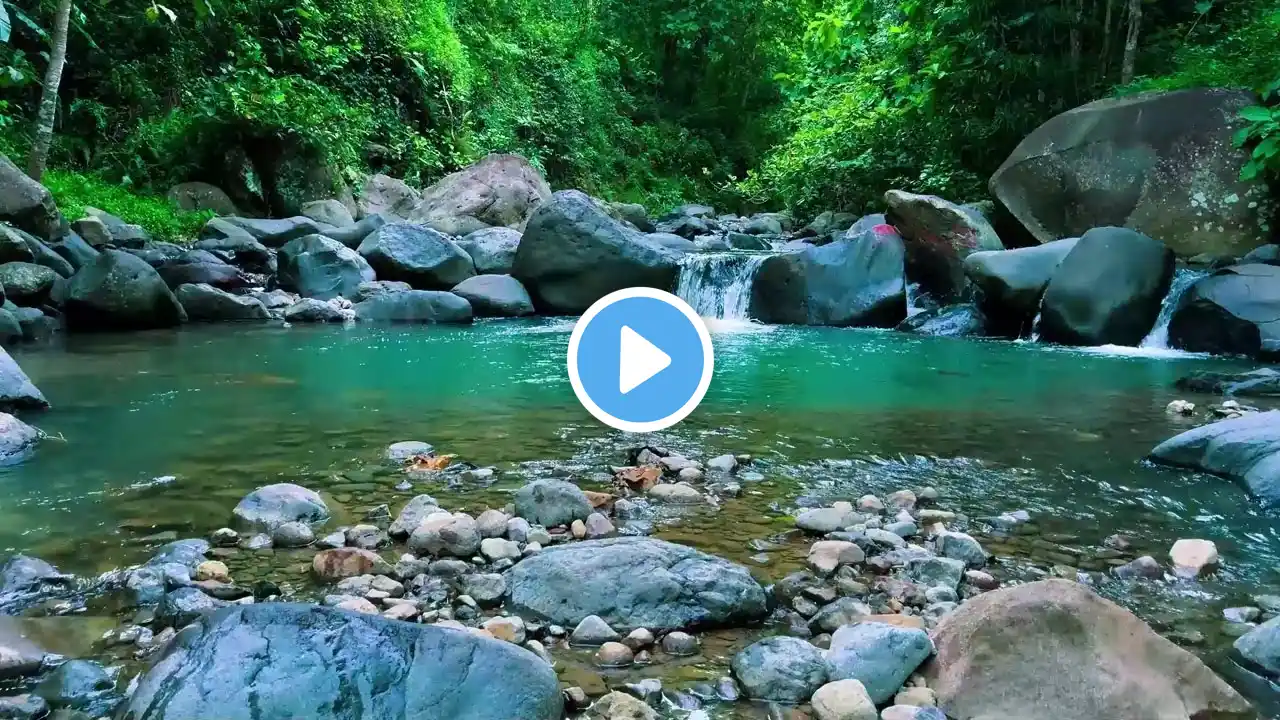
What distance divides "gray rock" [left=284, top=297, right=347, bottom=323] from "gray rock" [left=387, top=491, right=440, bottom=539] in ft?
25.8

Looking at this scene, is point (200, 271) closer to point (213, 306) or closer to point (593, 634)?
point (213, 306)

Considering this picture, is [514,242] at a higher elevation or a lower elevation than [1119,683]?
higher

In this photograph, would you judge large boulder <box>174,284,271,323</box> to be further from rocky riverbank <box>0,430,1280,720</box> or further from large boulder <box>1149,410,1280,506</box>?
large boulder <box>1149,410,1280,506</box>

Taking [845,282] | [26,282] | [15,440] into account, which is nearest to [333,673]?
[15,440]

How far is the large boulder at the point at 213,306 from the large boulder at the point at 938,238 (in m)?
7.88

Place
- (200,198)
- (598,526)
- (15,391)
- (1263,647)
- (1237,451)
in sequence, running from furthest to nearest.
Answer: (200,198) → (15,391) → (1237,451) → (598,526) → (1263,647)

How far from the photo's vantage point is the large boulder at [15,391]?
5.73 m

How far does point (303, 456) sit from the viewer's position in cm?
502

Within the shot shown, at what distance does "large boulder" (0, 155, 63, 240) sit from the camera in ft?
33.9

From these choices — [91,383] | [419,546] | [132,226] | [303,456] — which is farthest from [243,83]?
[419,546]

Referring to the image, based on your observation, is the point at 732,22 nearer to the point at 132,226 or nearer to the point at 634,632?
the point at 132,226

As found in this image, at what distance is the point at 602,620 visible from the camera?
284 centimetres

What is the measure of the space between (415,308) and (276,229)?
11.4ft

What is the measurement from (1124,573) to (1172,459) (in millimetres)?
1925
